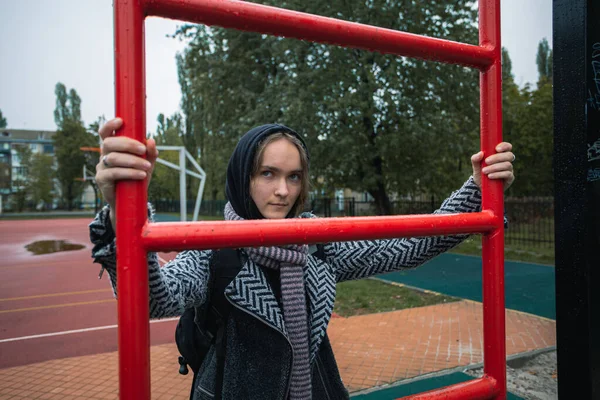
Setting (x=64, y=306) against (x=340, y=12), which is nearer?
(x=64, y=306)

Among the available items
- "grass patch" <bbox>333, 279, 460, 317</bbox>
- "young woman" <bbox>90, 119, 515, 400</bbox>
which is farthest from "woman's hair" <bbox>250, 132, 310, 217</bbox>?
"grass patch" <bbox>333, 279, 460, 317</bbox>

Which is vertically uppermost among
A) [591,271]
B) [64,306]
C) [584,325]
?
[591,271]

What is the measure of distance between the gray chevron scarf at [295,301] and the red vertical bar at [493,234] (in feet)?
1.52

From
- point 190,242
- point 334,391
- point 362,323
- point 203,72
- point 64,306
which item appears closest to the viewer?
point 190,242

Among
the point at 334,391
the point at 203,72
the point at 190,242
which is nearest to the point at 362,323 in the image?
the point at 334,391

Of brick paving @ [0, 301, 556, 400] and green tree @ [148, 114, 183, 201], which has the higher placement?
green tree @ [148, 114, 183, 201]

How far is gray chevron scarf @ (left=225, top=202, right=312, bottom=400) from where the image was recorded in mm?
1191

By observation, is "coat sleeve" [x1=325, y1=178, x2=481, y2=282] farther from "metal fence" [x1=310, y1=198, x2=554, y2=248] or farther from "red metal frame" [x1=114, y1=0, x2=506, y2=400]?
"metal fence" [x1=310, y1=198, x2=554, y2=248]

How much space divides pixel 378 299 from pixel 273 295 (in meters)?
5.21

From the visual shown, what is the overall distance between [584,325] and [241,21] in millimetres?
1148

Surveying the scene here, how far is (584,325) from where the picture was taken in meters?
1.17

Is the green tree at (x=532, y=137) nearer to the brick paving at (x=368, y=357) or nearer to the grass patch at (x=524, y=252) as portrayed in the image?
the grass patch at (x=524, y=252)

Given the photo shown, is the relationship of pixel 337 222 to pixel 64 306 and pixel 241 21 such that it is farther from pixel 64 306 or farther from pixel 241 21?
pixel 64 306

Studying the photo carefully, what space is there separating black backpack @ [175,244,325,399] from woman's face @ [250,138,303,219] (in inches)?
6.3
